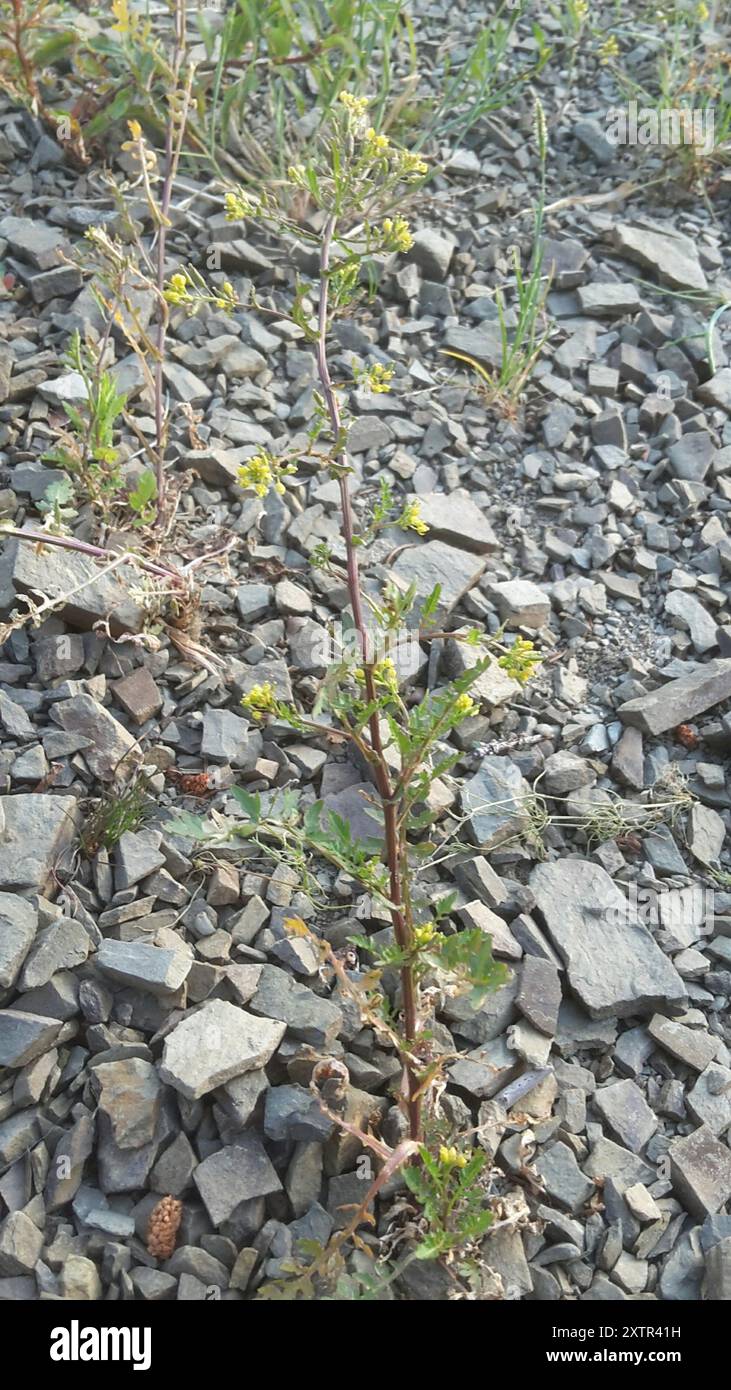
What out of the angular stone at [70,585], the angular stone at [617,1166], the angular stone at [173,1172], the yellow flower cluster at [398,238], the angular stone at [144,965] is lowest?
the angular stone at [617,1166]

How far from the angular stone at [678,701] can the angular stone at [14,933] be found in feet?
4.77

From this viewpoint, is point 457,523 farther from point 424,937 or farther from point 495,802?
point 424,937

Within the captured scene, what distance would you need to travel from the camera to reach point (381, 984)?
8.04 feet

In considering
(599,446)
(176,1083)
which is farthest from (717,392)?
(176,1083)

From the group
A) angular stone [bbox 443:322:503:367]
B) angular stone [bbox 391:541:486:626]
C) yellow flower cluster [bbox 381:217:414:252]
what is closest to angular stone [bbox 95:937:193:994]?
angular stone [bbox 391:541:486:626]

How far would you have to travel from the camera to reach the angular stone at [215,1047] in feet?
7.16

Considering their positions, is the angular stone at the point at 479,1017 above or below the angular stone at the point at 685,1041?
above

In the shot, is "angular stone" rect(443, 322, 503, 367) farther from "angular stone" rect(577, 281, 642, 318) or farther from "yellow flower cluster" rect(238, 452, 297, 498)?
"yellow flower cluster" rect(238, 452, 297, 498)

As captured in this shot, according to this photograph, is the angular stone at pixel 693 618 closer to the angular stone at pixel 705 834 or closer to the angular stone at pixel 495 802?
the angular stone at pixel 705 834

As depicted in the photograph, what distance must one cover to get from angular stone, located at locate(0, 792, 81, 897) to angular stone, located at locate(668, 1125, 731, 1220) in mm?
1323

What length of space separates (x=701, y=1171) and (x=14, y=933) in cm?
136

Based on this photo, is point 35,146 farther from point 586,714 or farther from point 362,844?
point 362,844

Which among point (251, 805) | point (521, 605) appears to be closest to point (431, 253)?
point (521, 605)

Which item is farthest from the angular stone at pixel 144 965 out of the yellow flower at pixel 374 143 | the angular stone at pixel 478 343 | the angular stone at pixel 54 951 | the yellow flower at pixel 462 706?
the angular stone at pixel 478 343
